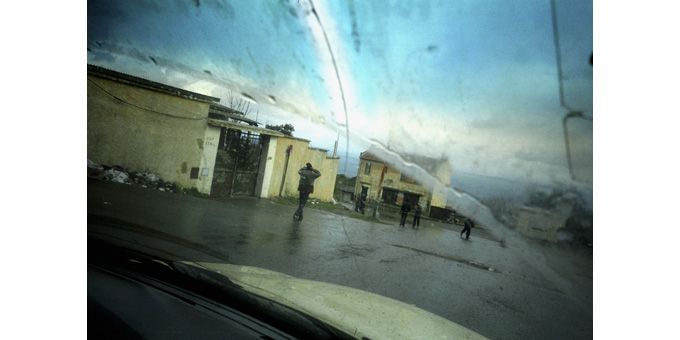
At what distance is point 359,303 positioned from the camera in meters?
1.61

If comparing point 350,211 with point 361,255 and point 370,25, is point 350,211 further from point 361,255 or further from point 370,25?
point 370,25

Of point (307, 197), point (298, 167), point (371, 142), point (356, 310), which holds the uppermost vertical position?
point (371, 142)

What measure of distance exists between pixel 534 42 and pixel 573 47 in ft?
0.35

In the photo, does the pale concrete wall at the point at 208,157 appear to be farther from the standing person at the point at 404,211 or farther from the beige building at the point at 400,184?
the standing person at the point at 404,211

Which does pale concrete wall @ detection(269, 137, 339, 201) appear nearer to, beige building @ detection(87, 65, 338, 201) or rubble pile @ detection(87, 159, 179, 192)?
beige building @ detection(87, 65, 338, 201)

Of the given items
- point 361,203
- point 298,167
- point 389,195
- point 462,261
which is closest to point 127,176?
point 298,167

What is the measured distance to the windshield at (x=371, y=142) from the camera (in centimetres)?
132

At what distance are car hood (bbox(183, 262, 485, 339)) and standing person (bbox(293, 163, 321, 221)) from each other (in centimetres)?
29

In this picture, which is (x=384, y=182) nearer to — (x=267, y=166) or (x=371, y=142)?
(x=371, y=142)

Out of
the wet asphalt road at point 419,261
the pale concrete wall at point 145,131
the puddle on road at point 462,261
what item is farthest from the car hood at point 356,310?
the pale concrete wall at point 145,131

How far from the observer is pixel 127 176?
2.20 meters

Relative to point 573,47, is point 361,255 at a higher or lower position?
lower

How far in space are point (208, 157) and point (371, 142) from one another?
2.70ft
